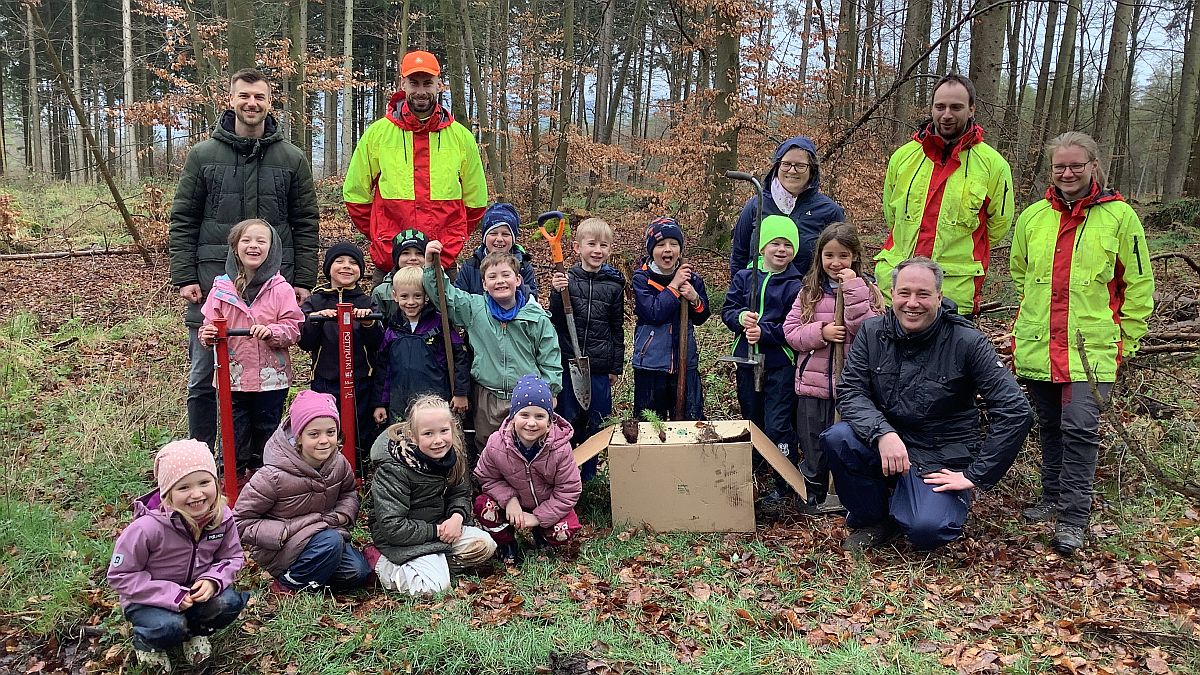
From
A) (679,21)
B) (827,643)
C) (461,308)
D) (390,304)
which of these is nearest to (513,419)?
(461,308)

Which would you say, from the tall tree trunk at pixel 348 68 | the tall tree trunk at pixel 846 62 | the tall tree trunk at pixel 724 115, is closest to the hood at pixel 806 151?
the tall tree trunk at pixel 846 62

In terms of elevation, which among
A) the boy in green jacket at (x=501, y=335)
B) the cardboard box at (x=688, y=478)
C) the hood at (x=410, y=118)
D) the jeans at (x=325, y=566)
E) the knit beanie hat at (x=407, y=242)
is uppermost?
the hood at (x=410, y=118)

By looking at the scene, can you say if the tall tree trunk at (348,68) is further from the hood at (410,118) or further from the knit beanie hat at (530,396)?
the knit beanie hat at (530,396)

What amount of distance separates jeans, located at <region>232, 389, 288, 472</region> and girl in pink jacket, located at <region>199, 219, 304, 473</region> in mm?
13

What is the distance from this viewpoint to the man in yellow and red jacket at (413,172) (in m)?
5.27

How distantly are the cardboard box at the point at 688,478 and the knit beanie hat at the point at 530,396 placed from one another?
0.53 metres

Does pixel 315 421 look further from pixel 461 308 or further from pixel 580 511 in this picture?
pixel 580 511

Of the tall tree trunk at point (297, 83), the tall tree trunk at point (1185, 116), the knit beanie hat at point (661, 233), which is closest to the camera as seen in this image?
the knit beanie hat at point (661, 233)

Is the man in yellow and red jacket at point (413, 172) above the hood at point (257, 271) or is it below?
above

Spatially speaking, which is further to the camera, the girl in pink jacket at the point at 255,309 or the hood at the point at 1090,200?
the girl in pink jacket at the point at 255,309

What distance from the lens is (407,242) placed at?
16.8 feet

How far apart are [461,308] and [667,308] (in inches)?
53.5

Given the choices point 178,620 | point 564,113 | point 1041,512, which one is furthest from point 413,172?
point 564,113

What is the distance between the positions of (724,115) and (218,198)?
28.1 ft
